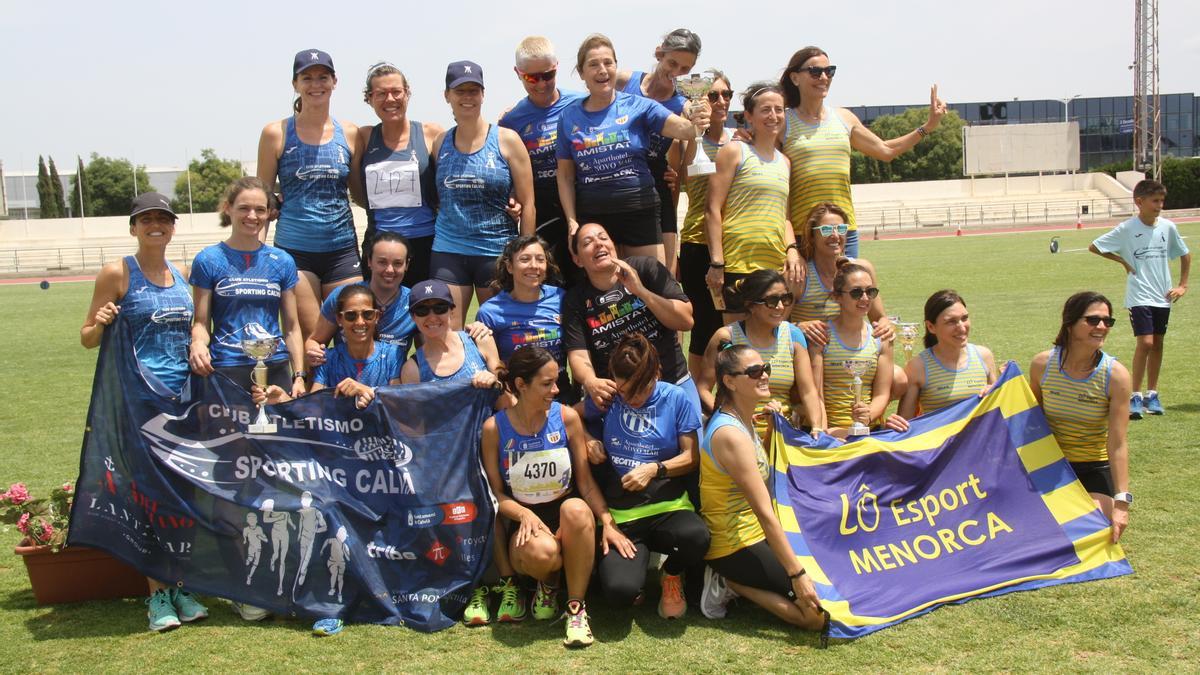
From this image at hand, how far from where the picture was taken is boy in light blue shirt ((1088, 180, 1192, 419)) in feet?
31.3

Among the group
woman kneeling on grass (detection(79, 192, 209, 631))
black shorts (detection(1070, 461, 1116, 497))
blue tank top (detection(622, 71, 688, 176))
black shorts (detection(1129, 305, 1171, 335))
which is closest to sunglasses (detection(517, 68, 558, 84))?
blue tank top (detection(622, 71, 688, 176))

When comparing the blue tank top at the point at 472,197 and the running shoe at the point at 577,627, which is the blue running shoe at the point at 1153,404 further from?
the running shoe at the point at 577,627

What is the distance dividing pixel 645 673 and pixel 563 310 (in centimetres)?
227

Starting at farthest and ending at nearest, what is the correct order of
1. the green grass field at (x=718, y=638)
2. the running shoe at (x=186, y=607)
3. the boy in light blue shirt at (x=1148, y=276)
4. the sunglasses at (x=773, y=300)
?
the boy in light blue shirt at (x=1148, y=276) < the sunglasses at (x=773, y=300) < the running shoe at (x=186, y=607) < the green grass field at (x=718, y=638)

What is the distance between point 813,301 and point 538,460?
2.22m

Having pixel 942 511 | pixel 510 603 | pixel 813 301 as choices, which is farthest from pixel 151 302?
pixel 942 511

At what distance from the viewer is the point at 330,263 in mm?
6801

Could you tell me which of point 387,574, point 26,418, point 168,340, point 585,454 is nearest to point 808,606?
point 585,454

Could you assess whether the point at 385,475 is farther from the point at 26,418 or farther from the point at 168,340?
the point at 26,418

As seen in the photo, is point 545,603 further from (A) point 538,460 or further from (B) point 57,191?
(B) point 57,191

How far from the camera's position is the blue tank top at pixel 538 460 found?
5215mm

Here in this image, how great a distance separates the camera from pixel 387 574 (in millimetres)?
5277

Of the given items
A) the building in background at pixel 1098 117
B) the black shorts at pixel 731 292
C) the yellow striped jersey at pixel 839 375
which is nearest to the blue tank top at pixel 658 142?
the black shorts at pixel 731 292

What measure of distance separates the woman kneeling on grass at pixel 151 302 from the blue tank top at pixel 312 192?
39.7 inches
